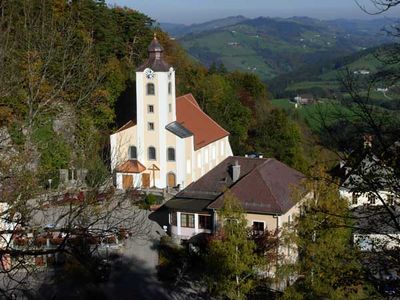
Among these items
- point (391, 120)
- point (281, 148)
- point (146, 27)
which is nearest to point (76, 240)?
point (391, 120)

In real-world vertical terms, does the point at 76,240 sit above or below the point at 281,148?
below

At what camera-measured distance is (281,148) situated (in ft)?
129

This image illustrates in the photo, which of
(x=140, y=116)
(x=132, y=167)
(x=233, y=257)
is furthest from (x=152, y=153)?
(x=233, y=257)

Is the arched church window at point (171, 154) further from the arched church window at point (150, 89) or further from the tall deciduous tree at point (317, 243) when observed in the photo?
the tall deciduous tree at point (317, 243)

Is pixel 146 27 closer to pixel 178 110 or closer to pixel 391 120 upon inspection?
pixel 178 110

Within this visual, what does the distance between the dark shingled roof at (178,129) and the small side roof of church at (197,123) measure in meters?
0.71

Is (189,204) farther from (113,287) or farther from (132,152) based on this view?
(132,152)

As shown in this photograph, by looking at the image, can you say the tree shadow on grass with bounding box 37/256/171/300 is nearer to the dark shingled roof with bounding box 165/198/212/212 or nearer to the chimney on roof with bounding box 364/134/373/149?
the dark shingled roof with bounding box 165/198/212/212

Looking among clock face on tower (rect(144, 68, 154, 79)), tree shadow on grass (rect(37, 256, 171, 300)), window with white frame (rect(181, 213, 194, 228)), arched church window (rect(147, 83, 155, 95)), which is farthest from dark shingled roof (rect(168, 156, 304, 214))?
clock face on tower (rect(144, 68, 154, 79))

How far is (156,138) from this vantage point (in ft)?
112

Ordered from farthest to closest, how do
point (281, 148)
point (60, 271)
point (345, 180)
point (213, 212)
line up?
1. point (281, 148)
2. point (213, 212)
3. point (60, 271)
4. point (345, 180)

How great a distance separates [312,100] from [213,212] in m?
16.4

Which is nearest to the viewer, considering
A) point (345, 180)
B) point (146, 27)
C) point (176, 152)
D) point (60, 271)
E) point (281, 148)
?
point (345, 180)

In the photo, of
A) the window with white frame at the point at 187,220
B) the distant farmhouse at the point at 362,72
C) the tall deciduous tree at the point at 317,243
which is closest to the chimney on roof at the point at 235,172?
the window with white frame at the point at 187,220
